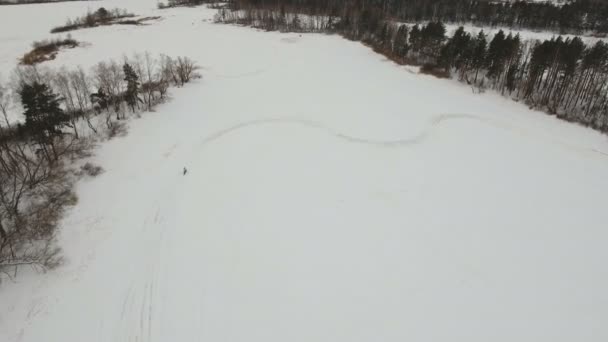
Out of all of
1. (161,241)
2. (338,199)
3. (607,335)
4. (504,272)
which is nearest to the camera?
(607,335)

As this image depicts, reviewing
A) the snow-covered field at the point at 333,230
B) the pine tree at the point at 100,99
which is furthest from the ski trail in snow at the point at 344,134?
the pine tree at the point at 100,99

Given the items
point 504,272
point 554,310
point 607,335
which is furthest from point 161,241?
point 607,335

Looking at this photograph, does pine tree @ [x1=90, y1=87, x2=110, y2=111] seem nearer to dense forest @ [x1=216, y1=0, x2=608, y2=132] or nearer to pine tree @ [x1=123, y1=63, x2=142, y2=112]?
pine tree @ [x1=123, y1=63, x2=142, y2=112]

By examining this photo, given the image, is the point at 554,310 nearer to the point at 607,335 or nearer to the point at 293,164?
the point at 607,335

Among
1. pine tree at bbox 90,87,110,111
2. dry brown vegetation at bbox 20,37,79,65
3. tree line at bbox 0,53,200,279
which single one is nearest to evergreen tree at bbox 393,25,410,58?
tree line at bbox 0,53,200,279

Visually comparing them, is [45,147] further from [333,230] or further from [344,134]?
[344,134]

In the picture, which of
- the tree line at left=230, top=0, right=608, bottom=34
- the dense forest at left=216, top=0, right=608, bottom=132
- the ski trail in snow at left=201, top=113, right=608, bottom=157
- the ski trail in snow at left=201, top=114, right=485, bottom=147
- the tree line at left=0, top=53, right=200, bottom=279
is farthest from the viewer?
the tree line at left=230, top=0, right=608, bottom=34
